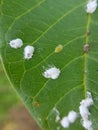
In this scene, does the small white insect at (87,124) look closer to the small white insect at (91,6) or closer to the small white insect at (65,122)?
the small white insect at (65,122)

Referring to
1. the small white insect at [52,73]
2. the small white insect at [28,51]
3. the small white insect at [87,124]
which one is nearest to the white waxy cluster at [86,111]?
the small white insect at [87,124]

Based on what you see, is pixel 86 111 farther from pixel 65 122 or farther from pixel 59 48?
pixel 59 48

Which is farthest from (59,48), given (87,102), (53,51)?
(87,102)

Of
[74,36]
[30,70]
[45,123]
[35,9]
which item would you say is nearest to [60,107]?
[45,123]

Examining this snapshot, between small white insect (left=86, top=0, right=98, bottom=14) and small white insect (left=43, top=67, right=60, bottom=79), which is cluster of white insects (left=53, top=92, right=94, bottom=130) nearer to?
small white insect (left=43, top=67, right=60, bottom=79)

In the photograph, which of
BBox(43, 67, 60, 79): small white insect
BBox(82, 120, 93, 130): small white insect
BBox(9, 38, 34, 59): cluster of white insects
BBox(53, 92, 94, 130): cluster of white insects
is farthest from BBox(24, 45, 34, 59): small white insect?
BBox(82, 120, 93, 130): small white insect

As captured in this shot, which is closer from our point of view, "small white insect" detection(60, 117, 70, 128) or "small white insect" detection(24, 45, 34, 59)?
"small white insect" detection(24, 45, 34, 59)
